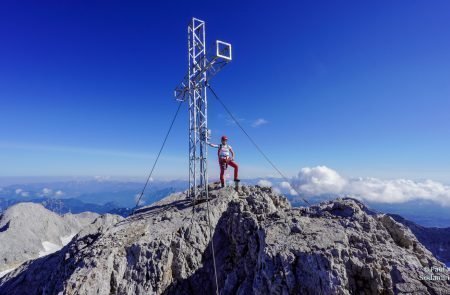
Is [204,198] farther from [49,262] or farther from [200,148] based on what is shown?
[49,262]

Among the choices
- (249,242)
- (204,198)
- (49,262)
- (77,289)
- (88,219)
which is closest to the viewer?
(77,289)

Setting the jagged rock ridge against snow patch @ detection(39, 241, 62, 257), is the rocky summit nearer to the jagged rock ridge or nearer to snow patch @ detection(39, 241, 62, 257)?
the jagged rock ridge

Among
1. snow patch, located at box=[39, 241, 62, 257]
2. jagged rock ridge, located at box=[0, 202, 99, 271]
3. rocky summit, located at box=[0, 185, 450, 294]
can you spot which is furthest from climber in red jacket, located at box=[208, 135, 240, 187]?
snow patch, located at box=[39, 241, 62, 257]

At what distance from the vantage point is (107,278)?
1251 cm

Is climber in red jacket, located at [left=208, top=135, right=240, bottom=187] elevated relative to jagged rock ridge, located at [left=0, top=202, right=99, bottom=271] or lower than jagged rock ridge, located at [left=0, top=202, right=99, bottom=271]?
elevated

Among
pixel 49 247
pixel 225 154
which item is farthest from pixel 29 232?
pixel 225 154

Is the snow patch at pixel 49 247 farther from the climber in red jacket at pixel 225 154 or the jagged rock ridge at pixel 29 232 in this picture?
the climber in red jacket at pixel 225 154

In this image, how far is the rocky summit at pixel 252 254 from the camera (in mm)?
9516

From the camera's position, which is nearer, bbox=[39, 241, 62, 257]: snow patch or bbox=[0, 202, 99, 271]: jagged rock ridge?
bbox=[0, 202, 99, 271]: jagged rock ridge

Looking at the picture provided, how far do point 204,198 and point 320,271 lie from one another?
30.4 ft

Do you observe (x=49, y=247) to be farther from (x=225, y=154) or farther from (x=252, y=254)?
(x=252, y=254)

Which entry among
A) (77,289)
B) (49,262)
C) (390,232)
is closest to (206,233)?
(77,289)

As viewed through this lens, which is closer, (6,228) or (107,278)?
(107,278)

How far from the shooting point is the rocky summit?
952 cm
